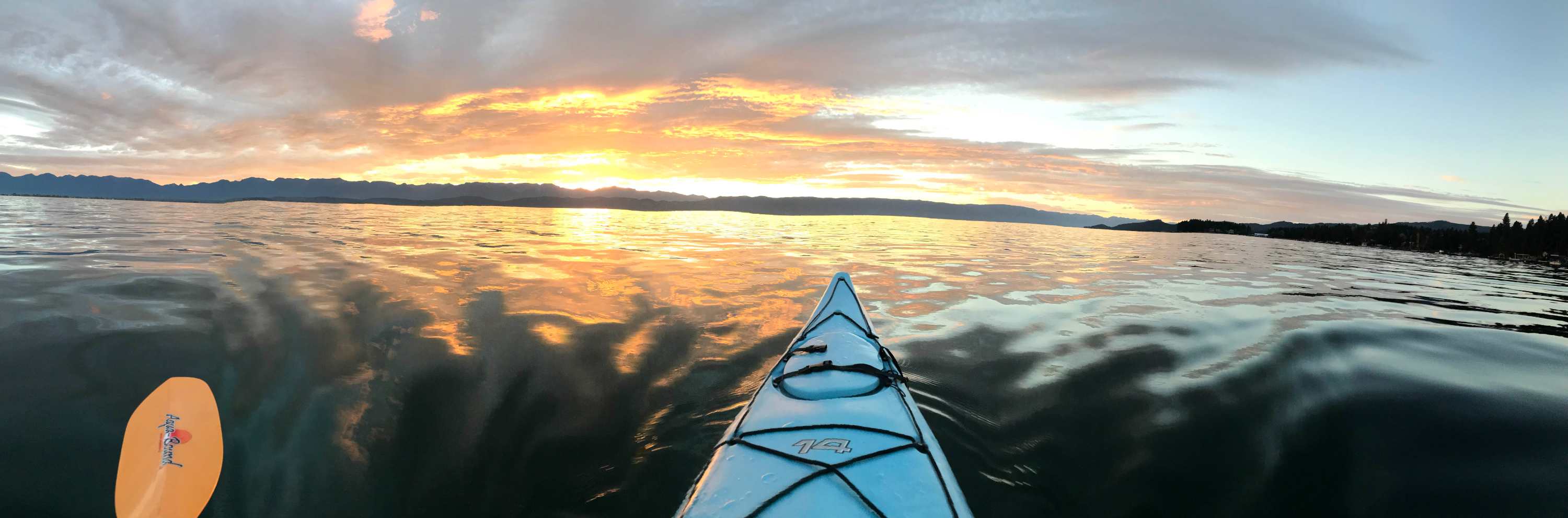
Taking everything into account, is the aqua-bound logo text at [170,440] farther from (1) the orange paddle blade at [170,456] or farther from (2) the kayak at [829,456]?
(2) the kayak at [829,456]

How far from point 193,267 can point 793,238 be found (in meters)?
27.3

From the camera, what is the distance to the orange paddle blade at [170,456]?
A: 15.5 ft

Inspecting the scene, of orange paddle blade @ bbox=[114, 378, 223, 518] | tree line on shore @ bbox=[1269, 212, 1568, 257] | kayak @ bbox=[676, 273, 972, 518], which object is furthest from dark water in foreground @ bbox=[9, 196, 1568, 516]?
tree line on shore @ bbox=[1269, 212, 1568, 257]

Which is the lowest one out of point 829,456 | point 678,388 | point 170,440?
point 170,440

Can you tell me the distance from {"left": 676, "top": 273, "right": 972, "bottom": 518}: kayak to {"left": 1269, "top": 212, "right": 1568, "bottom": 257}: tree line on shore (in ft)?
219

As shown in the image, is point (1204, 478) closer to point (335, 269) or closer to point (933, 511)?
point (933, 511)

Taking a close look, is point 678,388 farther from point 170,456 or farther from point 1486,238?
point 1486,238

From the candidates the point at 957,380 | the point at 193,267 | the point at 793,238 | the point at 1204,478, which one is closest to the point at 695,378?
the point at 957,380

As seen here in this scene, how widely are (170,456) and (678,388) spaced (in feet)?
15.4

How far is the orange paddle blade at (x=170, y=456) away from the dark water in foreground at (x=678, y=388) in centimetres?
20

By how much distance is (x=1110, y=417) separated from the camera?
6012mm

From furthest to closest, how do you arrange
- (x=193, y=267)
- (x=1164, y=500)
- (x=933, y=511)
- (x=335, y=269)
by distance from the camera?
(x=335, y=269) → (x=193, y=267) → (x=1164, y=500) → (x=933, y=511)

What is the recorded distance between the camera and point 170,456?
5.00m

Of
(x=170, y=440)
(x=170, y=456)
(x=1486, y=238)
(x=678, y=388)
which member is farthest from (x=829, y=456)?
(x=1486, y=238)
